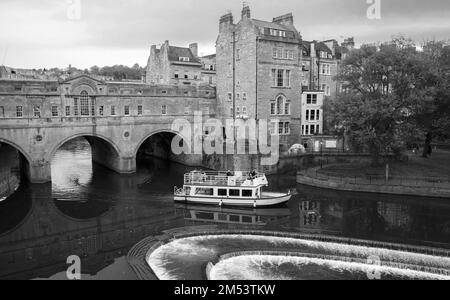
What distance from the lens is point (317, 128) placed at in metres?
60.0

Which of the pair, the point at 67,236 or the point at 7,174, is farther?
the point at 7,174

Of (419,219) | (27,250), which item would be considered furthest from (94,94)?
(419,219)

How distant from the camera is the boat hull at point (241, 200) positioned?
3684cm

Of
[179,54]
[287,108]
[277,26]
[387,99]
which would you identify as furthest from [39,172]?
[387,99]

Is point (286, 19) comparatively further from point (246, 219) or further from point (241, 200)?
point (246, 219)

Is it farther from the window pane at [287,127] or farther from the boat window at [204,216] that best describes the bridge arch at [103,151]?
the window pane at [287,127]

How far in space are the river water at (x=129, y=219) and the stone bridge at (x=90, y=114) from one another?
4.44m

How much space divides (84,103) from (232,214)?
2405 centimetres

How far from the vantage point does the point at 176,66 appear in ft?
232

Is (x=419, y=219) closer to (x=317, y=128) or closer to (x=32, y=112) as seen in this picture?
(x=317, y=128)

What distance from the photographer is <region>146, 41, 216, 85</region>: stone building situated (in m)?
70.4

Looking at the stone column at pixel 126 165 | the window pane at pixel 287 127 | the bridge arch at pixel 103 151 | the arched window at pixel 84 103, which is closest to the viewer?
the bridge arch at pixel 103 151

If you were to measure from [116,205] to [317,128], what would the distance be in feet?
109

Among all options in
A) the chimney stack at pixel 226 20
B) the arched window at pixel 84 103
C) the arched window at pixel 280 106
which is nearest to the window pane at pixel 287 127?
the arched window at pixel 280 106
